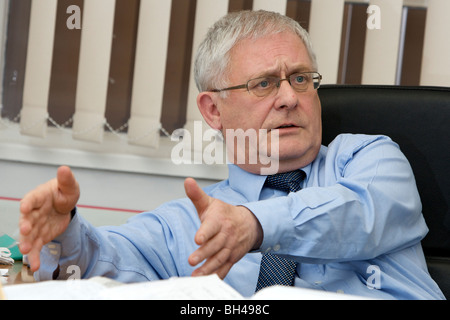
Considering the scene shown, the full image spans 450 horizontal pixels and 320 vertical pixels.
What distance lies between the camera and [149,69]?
1989 millimetres

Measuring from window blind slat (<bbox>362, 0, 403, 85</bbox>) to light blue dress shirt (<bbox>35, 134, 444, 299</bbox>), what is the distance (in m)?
0.76

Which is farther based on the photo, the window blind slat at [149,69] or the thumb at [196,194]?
the window blind slat at [149,69]

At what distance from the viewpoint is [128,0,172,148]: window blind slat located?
1.98 m

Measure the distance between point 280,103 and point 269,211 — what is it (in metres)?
0.41

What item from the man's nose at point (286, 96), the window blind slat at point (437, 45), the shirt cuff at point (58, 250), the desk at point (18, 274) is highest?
the window blind slat at point (437, 45)

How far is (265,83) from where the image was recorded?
1.32m

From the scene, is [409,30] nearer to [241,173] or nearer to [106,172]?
[241,173]

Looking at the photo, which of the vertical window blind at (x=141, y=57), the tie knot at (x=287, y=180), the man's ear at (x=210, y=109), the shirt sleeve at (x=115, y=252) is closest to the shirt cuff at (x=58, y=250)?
the shirt sleeve at (x=115, y=252)

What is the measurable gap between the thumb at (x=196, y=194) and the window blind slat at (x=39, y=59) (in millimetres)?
1275

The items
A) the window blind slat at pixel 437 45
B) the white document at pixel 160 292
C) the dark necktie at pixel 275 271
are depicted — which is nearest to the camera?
the white document at pixel 160 292

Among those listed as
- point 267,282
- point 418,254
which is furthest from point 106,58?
point 418,254

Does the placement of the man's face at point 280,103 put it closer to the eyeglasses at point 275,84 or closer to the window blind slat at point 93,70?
the eyeglasses at point 275,84

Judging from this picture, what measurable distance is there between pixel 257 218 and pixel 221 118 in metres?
0.57

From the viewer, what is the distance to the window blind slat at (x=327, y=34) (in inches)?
77.5
